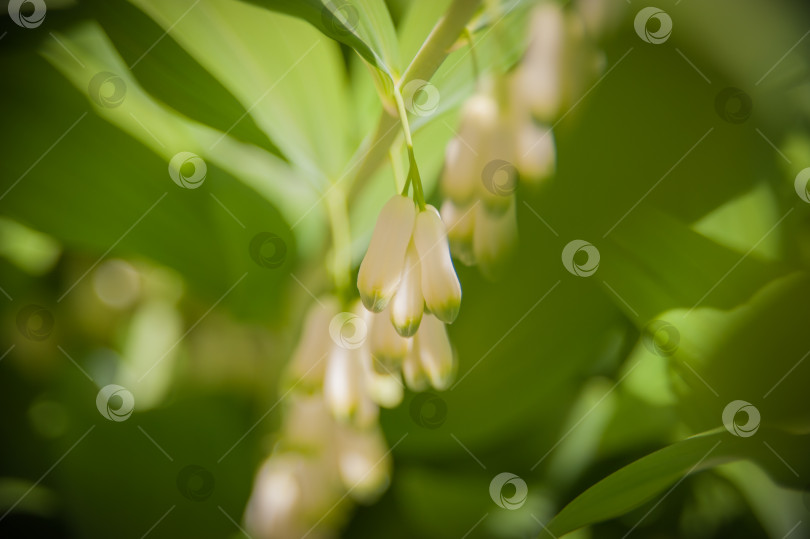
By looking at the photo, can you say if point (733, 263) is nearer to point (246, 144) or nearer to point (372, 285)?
point (372, 285)

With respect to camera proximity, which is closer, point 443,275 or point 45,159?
point 443,275

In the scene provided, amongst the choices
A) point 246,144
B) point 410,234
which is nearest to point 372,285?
point 410,234
